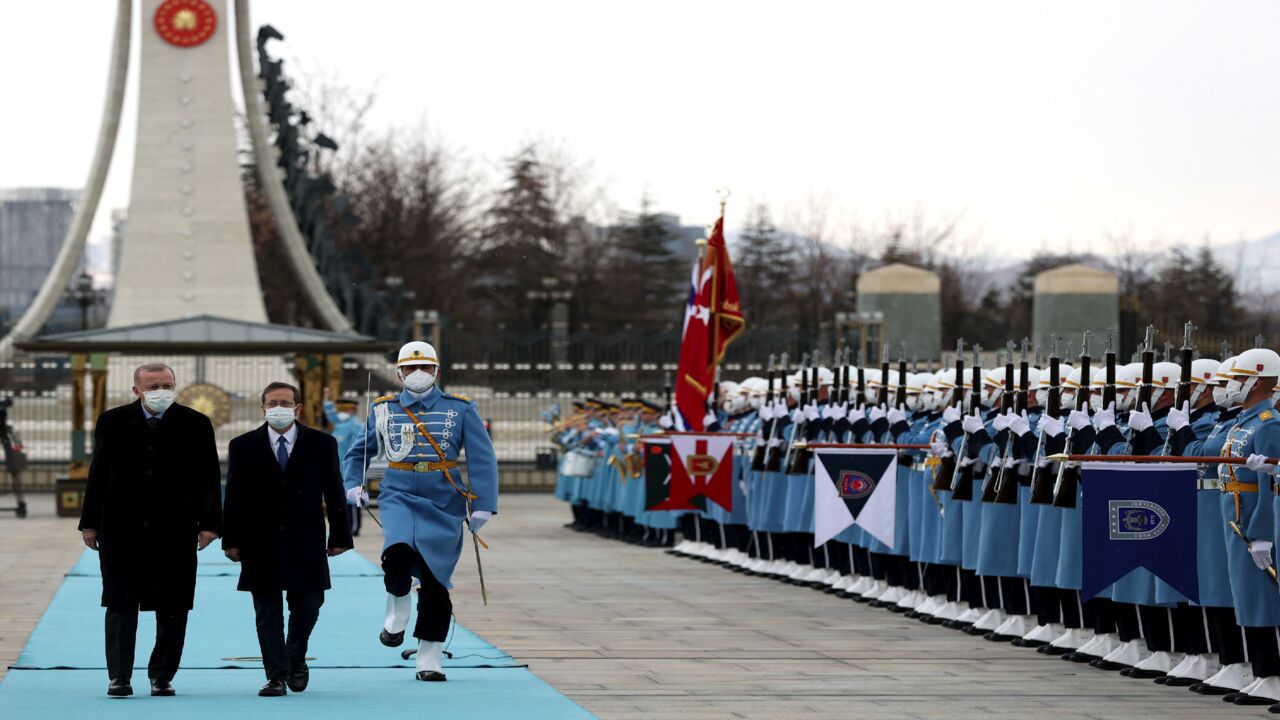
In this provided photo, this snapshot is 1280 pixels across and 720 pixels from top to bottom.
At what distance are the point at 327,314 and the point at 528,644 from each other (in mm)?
32195

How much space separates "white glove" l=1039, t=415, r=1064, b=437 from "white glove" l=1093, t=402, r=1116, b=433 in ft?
1.91

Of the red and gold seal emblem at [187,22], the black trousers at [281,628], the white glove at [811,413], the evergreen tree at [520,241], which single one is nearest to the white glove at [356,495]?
the black trousers at [281,628]

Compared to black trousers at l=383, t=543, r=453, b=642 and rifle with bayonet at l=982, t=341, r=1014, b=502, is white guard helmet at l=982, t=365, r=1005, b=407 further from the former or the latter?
black trousers at l=383, t=543, r=453, b=642

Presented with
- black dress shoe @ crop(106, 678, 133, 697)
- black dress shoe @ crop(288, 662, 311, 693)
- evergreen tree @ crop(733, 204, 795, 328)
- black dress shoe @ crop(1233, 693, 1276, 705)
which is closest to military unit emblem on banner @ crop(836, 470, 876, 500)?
black dress shoe @ crop(1233, 693, 1276, 705)

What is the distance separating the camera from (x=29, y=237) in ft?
327

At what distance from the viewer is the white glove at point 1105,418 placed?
11.9 m

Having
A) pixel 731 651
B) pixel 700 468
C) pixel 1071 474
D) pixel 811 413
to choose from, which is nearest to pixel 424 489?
pixel 731 651

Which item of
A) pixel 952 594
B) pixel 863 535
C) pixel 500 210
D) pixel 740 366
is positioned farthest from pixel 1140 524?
pixel 500 210

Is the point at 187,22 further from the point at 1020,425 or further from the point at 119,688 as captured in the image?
the point at 119,688

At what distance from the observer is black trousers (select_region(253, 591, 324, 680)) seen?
10.2m

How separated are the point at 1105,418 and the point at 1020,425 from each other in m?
1.21

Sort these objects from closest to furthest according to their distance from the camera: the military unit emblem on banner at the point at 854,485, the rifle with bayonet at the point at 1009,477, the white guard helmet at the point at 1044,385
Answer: the rifle with bayonet at the point at 1009,477, the white guard helmet at the point at 1044,385, the military unit emblem on banner at the point at 854,485

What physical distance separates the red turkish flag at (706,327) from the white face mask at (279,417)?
34.0 ft

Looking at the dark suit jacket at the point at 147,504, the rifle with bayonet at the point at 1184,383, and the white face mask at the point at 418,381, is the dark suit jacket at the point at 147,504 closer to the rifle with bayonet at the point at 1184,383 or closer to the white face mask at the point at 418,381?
the white face mask at the point at 418,381
